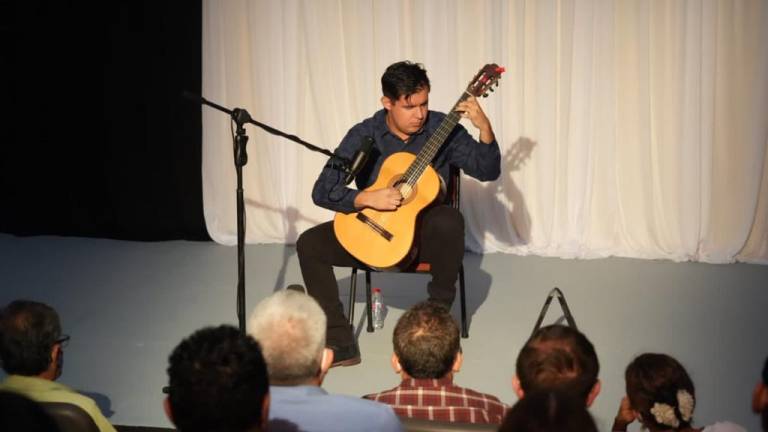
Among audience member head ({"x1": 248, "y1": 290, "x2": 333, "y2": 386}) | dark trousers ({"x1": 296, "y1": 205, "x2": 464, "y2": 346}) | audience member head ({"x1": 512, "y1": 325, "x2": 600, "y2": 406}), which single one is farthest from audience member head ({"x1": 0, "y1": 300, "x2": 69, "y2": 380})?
dark trousers ({"x1": 296, "y1": 205, "x2": 464, "y2": 346})

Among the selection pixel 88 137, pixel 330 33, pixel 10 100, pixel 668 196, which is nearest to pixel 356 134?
pixel 330 33

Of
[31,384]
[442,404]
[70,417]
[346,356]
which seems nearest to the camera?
[70,417]

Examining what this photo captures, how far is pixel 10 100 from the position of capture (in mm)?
6230

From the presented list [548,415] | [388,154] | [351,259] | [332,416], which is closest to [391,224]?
[351,259]

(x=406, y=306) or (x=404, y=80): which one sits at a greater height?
(x=404, y=80)

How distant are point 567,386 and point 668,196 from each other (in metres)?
3.43

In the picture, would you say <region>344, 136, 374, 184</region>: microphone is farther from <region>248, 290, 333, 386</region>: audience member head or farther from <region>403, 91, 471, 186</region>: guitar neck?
<region>248, 290, 333, 386</region>: audience member head

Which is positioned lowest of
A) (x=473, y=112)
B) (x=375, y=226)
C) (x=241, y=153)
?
(x=375, y=226)

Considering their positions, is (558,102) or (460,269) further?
(558,102)

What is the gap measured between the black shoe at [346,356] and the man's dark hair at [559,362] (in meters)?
1.76

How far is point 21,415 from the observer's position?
175 centimetres

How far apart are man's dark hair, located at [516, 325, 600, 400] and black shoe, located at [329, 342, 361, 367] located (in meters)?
1.76

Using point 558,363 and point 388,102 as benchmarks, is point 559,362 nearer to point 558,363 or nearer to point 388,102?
point 558,363

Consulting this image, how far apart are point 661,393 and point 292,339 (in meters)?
0.90
